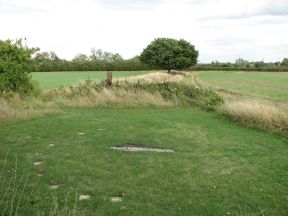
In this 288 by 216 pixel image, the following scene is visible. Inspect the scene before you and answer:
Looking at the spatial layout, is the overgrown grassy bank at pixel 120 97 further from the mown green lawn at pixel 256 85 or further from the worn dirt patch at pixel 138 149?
A: the mown green lawn at pixel 256 85

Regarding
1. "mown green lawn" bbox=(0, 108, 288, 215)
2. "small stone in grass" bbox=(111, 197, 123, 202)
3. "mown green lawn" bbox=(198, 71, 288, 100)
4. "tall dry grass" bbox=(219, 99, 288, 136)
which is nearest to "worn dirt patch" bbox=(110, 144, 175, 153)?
"mown green lawn" bbox=(0, 108, 288, 215)

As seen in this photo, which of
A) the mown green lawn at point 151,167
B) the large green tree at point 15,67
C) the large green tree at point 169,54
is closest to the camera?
the mown green lawn at point 151,167

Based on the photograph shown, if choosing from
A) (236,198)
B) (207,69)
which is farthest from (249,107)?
(207,69)

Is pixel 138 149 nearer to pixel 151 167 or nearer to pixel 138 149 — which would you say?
pixel 138 149

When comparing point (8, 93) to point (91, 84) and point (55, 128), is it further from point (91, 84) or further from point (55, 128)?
point (55, 128)

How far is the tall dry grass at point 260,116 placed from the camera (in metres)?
11.7

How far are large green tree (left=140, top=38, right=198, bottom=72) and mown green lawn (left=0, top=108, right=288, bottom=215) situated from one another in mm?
55120

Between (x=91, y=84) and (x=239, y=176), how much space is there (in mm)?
13193

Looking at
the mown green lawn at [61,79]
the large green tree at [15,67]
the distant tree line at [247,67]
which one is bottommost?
the mown green lawn at [61,79]

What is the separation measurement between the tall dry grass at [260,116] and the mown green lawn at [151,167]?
55cm

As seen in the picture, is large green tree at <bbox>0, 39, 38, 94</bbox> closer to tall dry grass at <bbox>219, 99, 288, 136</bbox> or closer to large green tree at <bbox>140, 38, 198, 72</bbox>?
tall dry grass at <bbox>219, 99, 288, 136</bbox>

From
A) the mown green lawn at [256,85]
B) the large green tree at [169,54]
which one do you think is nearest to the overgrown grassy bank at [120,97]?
the mown green lawn at [256,85]

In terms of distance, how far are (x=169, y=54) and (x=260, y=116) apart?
5565 cm

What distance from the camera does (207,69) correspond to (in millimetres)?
85625
